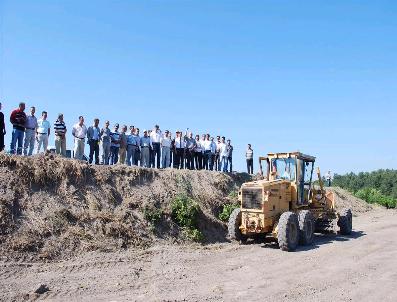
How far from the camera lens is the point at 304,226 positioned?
46.1 feet

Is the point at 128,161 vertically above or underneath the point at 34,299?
above

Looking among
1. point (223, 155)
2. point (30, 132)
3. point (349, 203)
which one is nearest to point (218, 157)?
point (223, 155)

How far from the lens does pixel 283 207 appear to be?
48.6ft

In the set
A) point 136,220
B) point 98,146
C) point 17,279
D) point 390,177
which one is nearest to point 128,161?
point 98,146

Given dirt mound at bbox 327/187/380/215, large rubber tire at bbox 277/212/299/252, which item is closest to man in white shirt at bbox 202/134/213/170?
large rubber tire at bbox 277/212/299/252

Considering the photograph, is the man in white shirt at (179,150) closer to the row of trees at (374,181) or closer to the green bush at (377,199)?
the green bush at (377,199)

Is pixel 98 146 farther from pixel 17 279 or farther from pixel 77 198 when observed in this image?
pixel 17 279

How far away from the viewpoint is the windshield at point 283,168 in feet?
50.5

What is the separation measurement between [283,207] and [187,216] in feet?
11.0

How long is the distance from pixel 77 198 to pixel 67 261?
2808 mm

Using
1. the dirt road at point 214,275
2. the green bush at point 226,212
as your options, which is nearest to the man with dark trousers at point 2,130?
the dirt road at point 214,275

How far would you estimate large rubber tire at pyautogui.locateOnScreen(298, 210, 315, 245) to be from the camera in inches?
552

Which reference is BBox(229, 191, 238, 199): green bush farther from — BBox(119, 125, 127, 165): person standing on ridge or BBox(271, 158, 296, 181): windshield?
BBox(119, 125, 127, 165): person standing on ridge

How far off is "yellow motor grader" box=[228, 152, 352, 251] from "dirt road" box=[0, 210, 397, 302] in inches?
24.5
